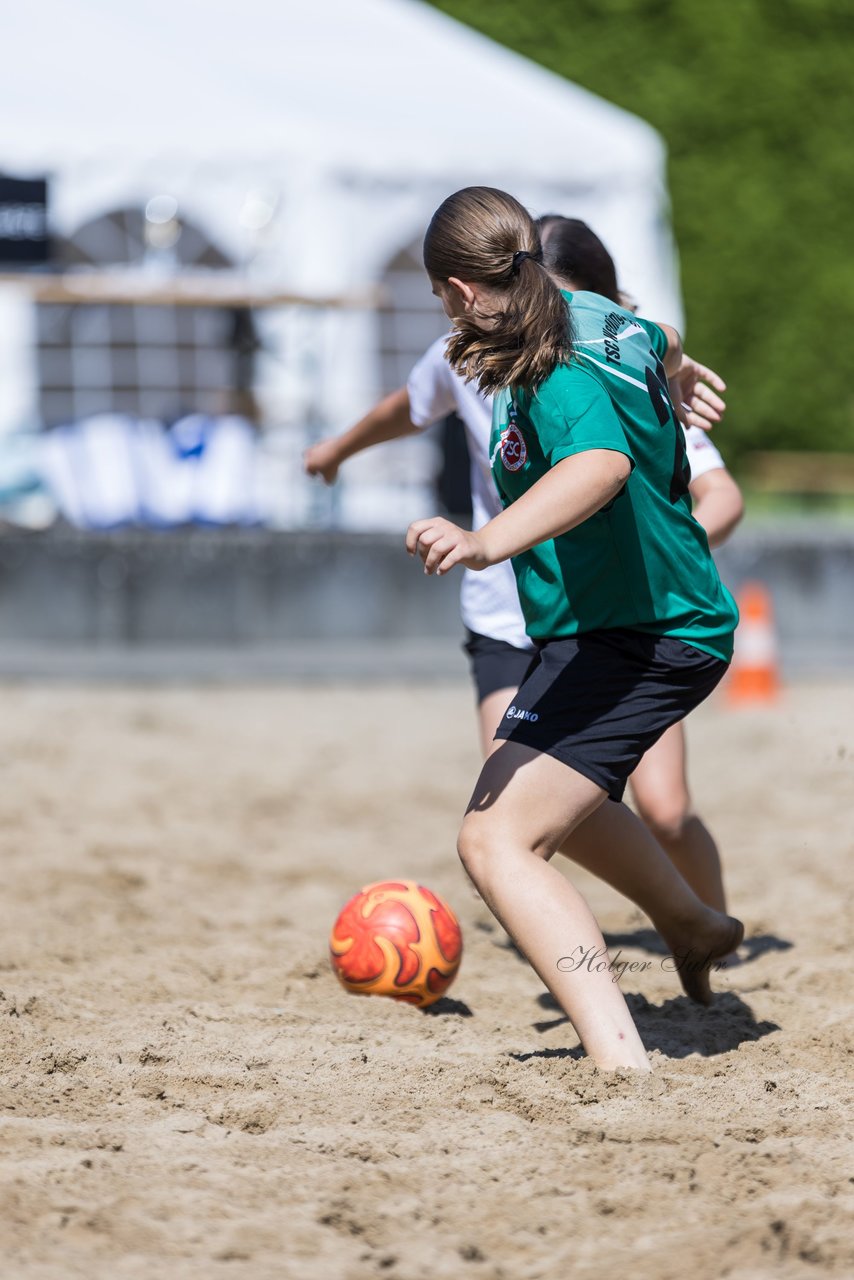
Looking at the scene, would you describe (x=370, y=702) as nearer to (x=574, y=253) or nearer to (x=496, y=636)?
(x=496, y=636)

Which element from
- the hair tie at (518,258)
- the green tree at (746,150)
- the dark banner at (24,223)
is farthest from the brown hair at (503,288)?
the green tree at (746,150)

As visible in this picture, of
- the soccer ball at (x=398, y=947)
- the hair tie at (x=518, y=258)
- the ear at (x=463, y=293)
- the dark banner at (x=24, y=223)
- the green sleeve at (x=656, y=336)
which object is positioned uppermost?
the dark banner at (x=24, y=223)

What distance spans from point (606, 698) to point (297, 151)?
1028 cm

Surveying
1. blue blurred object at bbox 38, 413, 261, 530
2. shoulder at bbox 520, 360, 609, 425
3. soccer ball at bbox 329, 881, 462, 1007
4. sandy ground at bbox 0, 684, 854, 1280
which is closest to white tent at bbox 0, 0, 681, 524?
blue blurred object at bbox 38, 413, 261, 530

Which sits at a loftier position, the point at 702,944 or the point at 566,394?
the point at 566,394

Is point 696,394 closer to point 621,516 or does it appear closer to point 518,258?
point 621,516

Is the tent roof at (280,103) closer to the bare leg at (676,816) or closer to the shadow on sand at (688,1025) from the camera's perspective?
the bare leg at (676,816)

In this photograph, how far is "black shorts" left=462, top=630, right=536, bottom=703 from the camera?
413 cm

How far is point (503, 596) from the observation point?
164 inches

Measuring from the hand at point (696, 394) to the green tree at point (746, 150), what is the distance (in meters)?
17.6

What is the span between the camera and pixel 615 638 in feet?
10.5

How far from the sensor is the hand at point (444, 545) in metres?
2.68

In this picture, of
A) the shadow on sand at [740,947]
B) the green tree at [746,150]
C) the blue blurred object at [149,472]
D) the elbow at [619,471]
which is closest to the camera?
the elbow at [619,471]

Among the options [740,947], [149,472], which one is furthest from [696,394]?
[149,472]
